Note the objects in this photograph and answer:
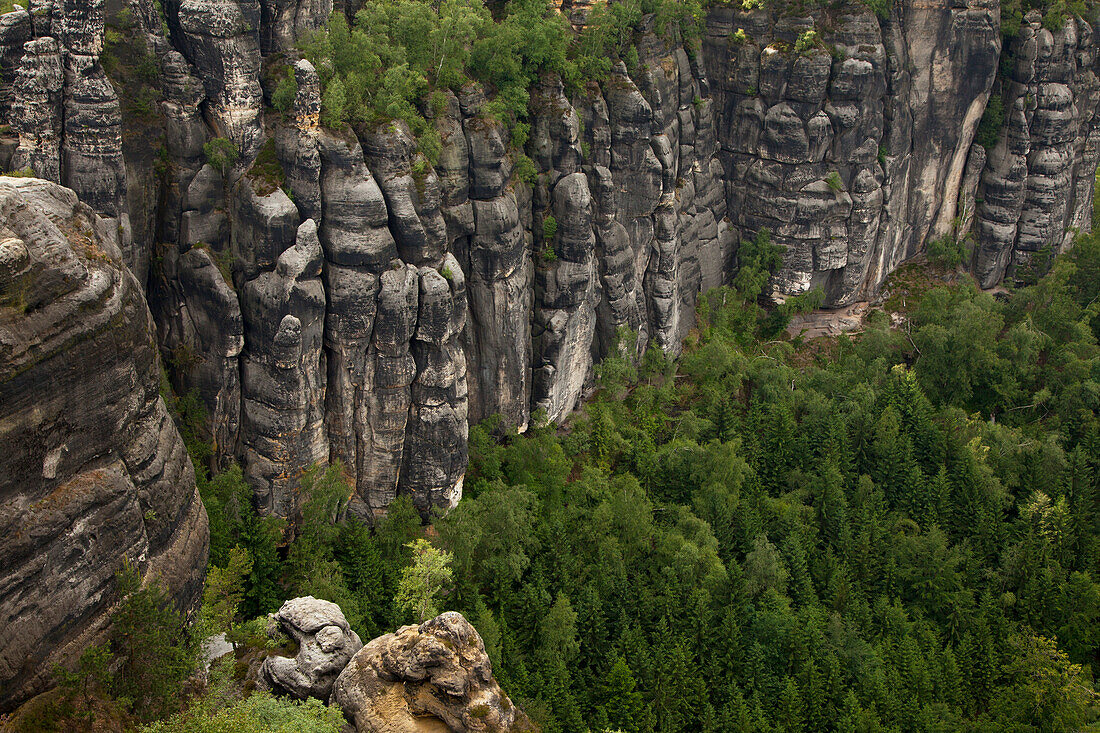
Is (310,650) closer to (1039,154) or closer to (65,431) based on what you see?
(65,431)

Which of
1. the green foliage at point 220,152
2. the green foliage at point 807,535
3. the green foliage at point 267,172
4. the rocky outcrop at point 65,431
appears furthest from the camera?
the green foliage at point 807,535

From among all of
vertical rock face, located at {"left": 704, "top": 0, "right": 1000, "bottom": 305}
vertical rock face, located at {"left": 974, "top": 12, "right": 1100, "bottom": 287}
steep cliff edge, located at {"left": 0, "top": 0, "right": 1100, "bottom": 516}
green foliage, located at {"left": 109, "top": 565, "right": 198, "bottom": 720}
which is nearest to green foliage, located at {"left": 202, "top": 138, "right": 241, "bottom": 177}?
steep cliff edge, located at {"left": 0, "top": 0, "right": 1100, "bottom": 516}

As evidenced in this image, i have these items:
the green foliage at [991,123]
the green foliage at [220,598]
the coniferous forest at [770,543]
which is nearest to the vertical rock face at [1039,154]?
the green foliage at [991,123]

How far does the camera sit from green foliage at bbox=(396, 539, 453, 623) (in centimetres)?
4306

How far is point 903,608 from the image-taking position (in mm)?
56625

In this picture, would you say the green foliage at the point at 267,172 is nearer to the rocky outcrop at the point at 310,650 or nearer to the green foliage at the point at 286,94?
the green foliage at the point at 286,94

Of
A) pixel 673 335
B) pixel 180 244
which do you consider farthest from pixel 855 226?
pixel 180 244

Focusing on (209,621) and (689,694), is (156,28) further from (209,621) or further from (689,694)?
(689,694)

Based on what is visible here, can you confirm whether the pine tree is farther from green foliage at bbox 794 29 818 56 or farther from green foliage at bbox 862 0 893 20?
green foliage at bbox 862 0 893 20

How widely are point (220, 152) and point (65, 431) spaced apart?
72.9ft

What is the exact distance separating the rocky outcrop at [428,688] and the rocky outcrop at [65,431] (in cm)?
735

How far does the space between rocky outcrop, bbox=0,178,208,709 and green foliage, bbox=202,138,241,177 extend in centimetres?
1736

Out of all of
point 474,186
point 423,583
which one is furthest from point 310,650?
point 474,186

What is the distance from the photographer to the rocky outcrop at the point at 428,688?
104 feet
